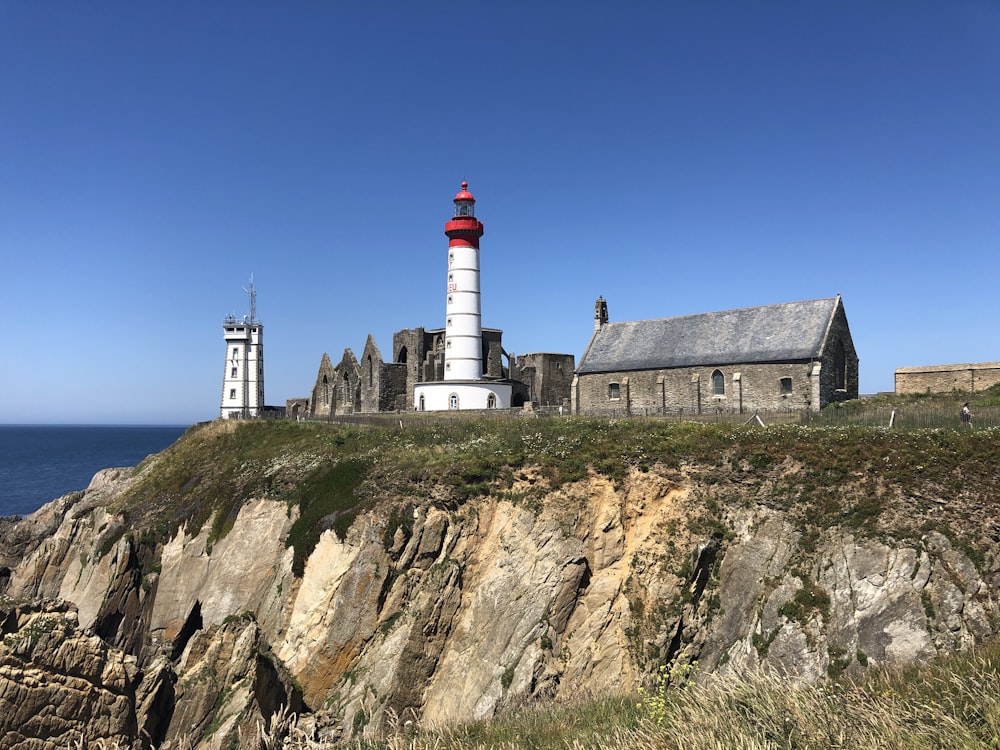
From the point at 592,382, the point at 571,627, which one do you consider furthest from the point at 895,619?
the point at 592,382

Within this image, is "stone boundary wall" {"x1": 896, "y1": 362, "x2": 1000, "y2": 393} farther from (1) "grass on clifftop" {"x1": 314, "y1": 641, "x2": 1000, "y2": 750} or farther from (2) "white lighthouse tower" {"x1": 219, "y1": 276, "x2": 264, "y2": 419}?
(2) "white lighthouse tower" {"x1": 219, "y1": 276, "x2": 264, "y2": 419}

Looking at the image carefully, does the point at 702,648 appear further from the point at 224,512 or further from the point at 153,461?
the point at 153,461

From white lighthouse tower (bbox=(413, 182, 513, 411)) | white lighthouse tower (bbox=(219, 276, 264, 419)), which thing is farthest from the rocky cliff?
white lighthouse tower (bbox=(219, 276, 264, 419))

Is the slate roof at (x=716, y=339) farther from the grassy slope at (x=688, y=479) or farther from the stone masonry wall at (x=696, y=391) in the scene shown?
the grassy slope at (x=688, y=479)

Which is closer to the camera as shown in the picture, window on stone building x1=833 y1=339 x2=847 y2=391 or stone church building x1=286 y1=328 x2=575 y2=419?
window on stone building x1=833 y1=339 x2=847 y2=391

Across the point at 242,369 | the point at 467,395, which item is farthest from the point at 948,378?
the point at 242,369

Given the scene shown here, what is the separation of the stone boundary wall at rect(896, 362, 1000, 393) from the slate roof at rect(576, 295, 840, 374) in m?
7.71

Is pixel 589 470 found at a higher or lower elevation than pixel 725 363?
lower

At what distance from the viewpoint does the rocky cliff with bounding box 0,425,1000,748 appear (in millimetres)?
17438

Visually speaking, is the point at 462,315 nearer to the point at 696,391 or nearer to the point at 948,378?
the point at 696,391

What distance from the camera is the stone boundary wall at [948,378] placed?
134 ft

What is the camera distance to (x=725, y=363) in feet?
142

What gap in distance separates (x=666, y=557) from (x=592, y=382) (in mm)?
28757

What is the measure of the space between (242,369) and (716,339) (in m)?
53.7
